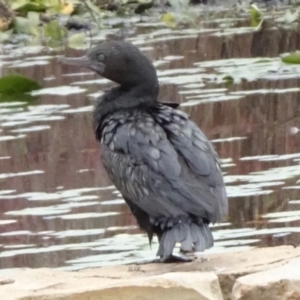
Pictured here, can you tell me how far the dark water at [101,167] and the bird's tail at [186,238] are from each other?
2.01 ft

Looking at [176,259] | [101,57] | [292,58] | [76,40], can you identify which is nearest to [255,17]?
[76,40]

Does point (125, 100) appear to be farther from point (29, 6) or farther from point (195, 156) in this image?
point (29, 6)

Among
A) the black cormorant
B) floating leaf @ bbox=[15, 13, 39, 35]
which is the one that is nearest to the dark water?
the black cormorant

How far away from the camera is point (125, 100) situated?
5883mm

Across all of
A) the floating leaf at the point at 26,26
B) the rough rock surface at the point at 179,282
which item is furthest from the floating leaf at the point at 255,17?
the rough rock surface at the point at 179,282

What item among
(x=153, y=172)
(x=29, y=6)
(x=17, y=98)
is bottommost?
(x=29, y=6)

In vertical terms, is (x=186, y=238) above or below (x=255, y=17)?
above

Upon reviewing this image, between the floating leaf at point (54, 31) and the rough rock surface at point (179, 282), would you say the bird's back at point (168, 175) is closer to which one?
the rough rock surface at point (179, 282)

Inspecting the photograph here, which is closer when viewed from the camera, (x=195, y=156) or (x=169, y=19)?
(x=195, y=156)

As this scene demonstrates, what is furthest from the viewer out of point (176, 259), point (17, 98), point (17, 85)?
point (17, 85)

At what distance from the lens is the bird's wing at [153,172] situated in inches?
201

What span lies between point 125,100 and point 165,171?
2.67 ft

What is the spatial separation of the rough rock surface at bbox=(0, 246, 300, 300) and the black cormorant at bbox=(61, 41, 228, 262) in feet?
0.58

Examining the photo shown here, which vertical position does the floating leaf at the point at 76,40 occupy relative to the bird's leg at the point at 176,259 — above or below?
below
